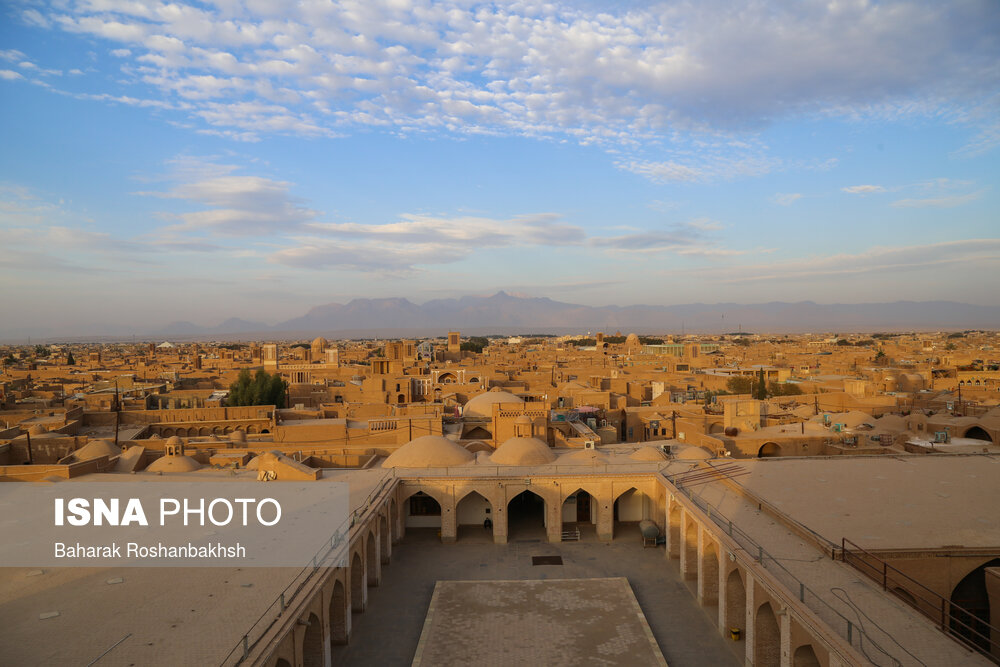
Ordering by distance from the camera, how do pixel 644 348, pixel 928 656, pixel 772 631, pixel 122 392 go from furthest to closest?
pixel 644 348 < pixel 122 392 < pixel 772 631 < pixel 928 656

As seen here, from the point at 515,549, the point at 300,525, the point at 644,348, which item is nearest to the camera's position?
the point at 300,525

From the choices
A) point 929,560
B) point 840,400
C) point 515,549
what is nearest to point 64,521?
point 515,549

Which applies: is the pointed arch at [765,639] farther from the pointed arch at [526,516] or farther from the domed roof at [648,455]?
the domed roof at [648,455]

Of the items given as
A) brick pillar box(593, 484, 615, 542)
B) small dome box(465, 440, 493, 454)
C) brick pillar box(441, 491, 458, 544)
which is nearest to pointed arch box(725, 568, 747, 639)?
brick pillar box(593, 484, 615, 542)

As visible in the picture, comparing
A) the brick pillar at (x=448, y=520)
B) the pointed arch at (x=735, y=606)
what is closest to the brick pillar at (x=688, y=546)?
the pointed arch at (x=735, y=606)

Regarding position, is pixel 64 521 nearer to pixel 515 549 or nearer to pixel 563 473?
pixel 515 549

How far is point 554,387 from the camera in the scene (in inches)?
1747

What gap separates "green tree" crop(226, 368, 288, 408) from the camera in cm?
4112

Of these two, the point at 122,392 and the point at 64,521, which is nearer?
the point at 64,521

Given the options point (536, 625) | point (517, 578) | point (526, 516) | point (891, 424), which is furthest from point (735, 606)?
point (891, 424)

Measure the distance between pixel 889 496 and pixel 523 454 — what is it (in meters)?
11.4

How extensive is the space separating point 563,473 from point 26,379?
5304cm
